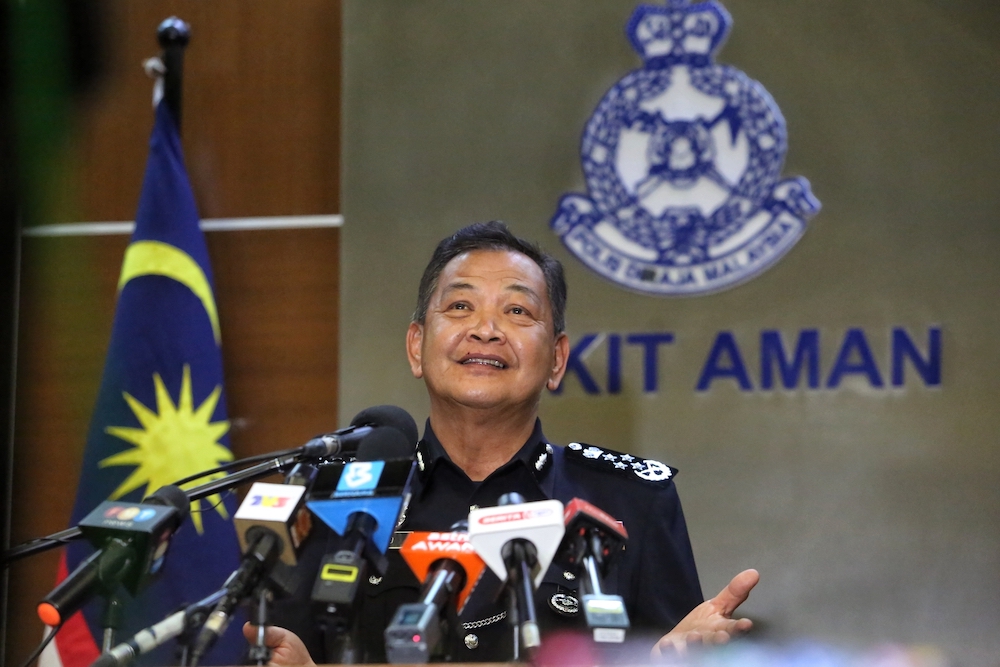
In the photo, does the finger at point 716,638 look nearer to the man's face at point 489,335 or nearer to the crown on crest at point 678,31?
the man's face at point 489,335

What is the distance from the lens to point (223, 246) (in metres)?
3.51

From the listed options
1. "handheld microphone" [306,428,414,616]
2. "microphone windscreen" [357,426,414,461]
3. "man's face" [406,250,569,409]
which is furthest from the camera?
"man's face" [406,250,569,409]

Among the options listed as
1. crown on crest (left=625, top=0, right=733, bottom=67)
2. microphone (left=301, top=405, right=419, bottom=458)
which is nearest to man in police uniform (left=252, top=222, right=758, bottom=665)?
microphone (left=301, top=405, right=419, bottom=458)

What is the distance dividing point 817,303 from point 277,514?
2.20 m

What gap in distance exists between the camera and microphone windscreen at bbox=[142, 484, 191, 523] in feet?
4.42

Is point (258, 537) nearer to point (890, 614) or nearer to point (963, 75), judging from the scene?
point (890, 614)

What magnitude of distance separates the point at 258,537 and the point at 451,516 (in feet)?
2.43

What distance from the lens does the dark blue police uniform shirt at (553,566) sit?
181 centimetres

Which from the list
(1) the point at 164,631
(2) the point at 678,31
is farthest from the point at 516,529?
(2) the point at 678,31

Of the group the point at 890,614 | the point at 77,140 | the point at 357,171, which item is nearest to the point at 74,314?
the point at 77,140

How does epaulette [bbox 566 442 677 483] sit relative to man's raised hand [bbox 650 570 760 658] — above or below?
above

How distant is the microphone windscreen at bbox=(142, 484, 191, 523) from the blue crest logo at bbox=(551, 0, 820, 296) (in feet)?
6.69

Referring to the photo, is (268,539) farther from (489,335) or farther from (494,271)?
(494,271)

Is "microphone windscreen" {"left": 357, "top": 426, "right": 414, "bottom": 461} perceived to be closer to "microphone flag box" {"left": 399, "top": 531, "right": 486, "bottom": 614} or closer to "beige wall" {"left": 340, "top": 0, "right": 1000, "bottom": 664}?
"microphone flag box" {"left": 399, "top": 531, "right": 486, "bottom": 614}
